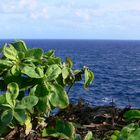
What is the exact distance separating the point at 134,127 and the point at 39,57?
3.18 feet

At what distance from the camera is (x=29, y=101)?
3229 mm

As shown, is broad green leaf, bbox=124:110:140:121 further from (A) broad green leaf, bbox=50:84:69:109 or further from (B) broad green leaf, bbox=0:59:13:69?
(B) broad green leaf, bbox=0:59:13:69

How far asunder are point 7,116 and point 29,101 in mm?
188

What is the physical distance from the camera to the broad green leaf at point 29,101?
320 centimetres

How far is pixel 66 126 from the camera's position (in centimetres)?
343

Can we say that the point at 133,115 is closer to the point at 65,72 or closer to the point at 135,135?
the point at 65,72

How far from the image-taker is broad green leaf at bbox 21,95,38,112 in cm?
320

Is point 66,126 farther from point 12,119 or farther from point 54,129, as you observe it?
point 12,119

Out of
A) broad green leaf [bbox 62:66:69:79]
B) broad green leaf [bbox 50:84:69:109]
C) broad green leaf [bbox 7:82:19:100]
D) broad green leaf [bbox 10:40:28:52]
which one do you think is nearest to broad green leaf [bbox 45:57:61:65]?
broad green leaf [bbox 62:66:69:79]

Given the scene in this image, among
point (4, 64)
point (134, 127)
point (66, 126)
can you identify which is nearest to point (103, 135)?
point (66, 126)

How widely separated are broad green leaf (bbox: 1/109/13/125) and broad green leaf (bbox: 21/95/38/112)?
0.12 m

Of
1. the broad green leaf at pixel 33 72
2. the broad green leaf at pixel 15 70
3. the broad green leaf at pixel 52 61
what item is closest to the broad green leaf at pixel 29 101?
the broad green leaf at pixel 33 72

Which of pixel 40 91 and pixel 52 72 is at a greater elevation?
pixel 52 72

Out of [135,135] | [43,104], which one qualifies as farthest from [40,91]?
[135,135]
